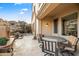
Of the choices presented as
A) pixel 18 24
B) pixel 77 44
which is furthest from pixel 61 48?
pixel 18 24

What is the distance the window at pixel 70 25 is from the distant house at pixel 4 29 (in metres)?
1.40

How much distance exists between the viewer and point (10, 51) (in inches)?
132

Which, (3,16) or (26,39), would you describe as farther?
(26,39)

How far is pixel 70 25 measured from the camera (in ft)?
12.7

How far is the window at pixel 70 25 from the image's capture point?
3869mm

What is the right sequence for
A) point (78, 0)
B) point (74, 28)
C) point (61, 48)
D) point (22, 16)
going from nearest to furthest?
1. point (78, 0)
2. point (22, 16)
3. point (61, 48)
4. point (74, 28)

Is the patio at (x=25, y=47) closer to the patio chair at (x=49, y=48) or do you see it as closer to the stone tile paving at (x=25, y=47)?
the stone tile paving at (x=25, y=47)

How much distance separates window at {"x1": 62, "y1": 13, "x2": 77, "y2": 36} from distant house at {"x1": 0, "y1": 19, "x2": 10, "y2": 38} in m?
1.40

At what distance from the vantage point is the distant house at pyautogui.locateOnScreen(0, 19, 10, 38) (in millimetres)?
3303

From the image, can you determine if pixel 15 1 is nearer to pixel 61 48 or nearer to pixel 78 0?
pixel 78 0

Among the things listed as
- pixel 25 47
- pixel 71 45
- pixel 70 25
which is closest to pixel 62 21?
pixel 70 25

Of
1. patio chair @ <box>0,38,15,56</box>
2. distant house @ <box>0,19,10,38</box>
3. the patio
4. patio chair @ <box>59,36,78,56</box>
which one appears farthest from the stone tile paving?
patio chair @ <box>59,36,78,56</box>

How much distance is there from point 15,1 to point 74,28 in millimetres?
1577

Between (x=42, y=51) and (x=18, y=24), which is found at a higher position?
(x=18, y=24)
